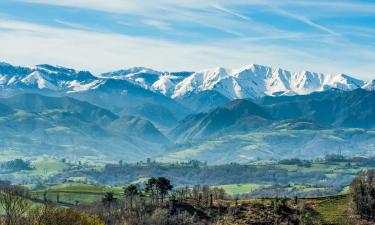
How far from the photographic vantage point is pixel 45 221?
19600cm

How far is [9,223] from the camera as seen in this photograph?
190m

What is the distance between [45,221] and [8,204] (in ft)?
40.4

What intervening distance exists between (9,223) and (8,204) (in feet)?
20.0

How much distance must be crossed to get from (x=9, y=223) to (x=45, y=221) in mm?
11109

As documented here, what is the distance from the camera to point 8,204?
19300cm
